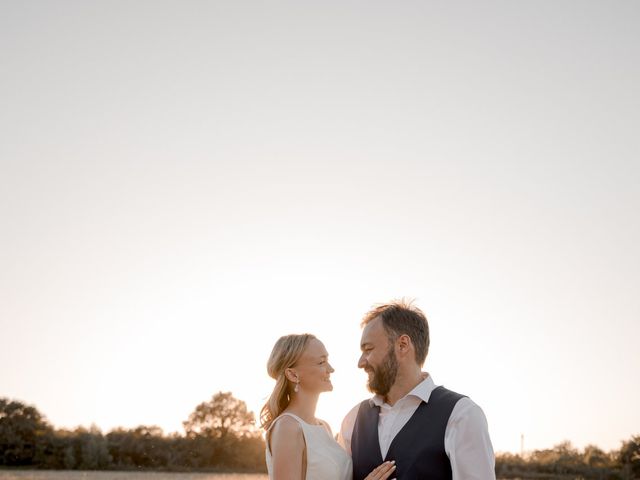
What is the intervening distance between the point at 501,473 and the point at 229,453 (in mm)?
15941

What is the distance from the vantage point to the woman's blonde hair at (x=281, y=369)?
20.3 ft

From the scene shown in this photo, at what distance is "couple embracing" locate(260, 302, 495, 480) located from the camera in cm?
517

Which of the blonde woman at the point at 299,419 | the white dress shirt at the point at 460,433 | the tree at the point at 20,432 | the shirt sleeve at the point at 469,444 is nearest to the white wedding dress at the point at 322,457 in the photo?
the blonde woman at the point at 299,419

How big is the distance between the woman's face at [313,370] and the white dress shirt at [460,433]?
711 mm

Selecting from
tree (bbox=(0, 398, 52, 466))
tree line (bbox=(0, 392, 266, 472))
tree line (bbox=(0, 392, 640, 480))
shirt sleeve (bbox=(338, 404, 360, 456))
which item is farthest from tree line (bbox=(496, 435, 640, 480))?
shirt sleeve (bbox=(338, 404, 360, 456))

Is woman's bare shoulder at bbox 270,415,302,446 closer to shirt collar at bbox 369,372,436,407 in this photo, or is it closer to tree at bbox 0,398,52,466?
shirt collar at bbox 369,372,436,407

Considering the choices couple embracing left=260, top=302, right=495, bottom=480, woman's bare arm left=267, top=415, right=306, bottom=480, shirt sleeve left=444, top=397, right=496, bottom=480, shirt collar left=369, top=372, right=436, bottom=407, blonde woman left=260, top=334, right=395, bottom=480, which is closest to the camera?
shirt sleeve left=444, top=397, right=496, bottom=480

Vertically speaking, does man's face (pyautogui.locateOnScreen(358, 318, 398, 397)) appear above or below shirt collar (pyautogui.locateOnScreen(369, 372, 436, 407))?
above

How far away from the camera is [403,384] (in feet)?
18.7

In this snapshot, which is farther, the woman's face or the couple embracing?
the woman's face

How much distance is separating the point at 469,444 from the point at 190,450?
4433 cm

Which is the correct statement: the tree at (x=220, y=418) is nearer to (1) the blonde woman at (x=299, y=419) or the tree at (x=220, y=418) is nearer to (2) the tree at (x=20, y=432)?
(2) the tree at (x=20, y=432)

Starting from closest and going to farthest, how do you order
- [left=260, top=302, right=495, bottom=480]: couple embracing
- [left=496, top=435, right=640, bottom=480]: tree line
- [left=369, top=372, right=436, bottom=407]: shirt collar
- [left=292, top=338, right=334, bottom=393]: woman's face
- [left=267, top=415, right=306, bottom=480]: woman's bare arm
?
A: [left=260, top=302, right=495, bottom=480]: couple embracing < [left=369, top=372, right=436, bottom=407]: shirt collar < [left=267, top=415, right=306, bottom=480]: woman's bare arm < [left=292, top=338, right=334, bottom=393]: woman's face < [left=496, top=435, right=640, bottom=480]: tree line

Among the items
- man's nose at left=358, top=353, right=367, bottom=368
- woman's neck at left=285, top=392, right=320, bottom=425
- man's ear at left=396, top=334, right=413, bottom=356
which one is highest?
man's ear at left=396, top=334, right=413, bottom=356
